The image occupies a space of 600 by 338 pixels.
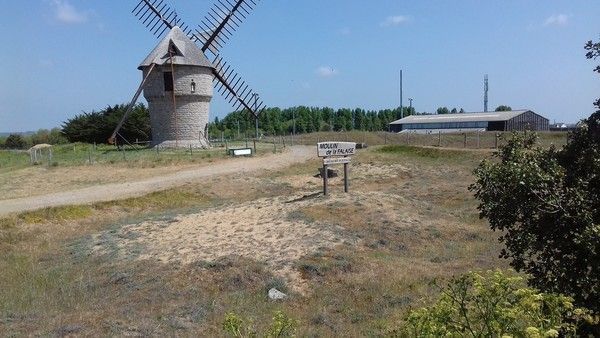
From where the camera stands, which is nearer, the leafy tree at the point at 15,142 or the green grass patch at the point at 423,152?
the green grass patch at the point at 423,152

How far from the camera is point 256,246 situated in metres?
13.4

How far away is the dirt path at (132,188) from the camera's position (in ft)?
65.1

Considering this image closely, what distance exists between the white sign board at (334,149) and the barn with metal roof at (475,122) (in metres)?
50.7

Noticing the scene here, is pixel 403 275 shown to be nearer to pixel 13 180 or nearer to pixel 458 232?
pixel 458 232

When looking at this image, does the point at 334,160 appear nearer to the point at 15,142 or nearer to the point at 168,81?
the point at 168,81

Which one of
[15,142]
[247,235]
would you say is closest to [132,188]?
[247,235]

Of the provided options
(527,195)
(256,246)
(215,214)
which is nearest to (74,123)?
(215,214)

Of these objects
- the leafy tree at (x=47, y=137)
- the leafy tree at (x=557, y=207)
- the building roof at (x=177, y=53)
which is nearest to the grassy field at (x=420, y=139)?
the building roof at (x=177, y=53)

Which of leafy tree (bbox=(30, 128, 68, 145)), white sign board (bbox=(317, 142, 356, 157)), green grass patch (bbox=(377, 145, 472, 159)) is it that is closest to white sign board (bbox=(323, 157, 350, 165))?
white sign board (bbox=(317, 142, 356, 157))

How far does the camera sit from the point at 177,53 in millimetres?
39344

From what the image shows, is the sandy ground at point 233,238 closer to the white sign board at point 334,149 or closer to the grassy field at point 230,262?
the grassy field at point 230,262

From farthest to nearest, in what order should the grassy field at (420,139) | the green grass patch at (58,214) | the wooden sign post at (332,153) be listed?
the grassy field at (420,139) < the wooden sign post at (332,153) < the green grass patch at (58,214)

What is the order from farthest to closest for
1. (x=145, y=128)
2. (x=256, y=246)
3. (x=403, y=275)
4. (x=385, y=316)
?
1. (x=145, y=128)
2. (x=256, y=246)
3. (x=403, y=275)
4. (x=385, y=316)

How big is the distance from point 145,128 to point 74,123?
10.8 m
